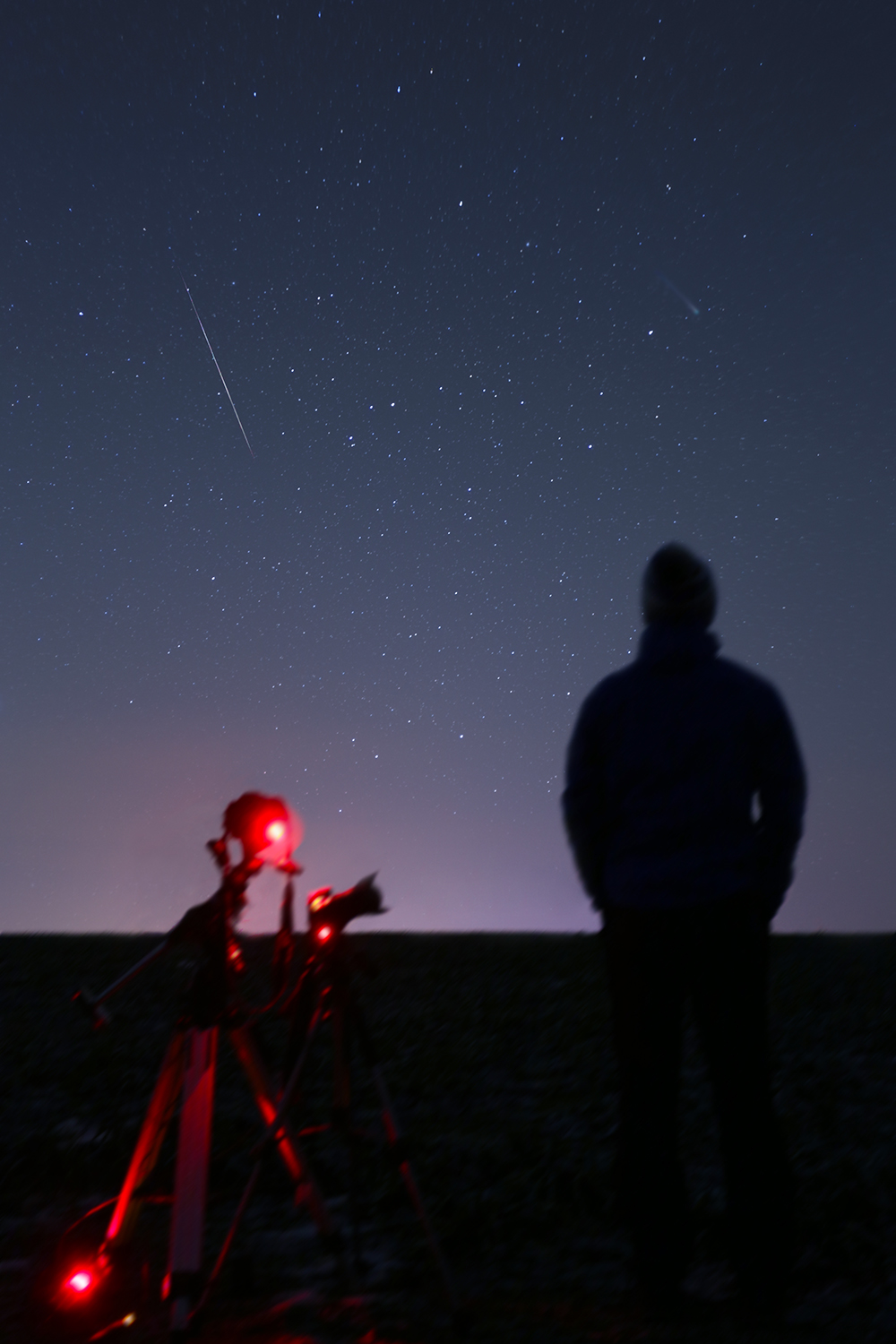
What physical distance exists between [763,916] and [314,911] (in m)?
1.43

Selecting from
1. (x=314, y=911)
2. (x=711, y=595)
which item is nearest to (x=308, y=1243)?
(x=314, y=911)

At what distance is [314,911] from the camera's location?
3221 mm

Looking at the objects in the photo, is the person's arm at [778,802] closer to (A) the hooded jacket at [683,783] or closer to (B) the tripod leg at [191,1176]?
(A) the hooded jacket at [683,783]

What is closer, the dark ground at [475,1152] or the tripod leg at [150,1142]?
the tripod leg at [150,1142]

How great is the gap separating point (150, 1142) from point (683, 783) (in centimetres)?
195

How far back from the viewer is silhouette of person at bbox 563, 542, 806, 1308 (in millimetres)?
2719

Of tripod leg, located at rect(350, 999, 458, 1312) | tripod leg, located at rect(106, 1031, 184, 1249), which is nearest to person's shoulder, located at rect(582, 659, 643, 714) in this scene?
tripod leg, located at rect(350, 999, 458, 1312)

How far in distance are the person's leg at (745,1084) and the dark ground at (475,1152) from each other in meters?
0.20

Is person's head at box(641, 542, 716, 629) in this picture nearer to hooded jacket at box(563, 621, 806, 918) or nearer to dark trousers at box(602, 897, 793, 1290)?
hooded jacket at box(563, 621, 806, 918)

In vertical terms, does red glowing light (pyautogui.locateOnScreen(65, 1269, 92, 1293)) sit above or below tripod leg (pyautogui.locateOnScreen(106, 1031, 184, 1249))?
below

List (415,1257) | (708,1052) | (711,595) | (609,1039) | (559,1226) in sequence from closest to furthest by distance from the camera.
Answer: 1. (708,1052)
2. (711,595)
3. (415,1257)
4. (559,1226)
5. (609,1039)

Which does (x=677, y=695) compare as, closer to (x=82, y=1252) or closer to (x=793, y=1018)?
(x=82, y=1252)

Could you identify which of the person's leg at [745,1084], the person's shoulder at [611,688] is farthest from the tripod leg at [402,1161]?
the person's shoulder at [611,688]

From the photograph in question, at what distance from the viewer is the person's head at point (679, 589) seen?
3057mm
